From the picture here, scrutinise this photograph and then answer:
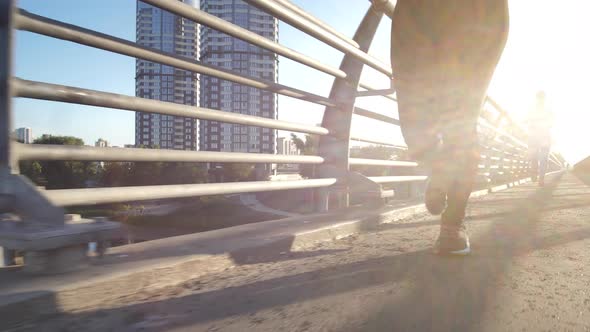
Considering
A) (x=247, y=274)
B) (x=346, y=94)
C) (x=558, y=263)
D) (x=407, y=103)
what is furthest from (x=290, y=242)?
(x=346, y=94)

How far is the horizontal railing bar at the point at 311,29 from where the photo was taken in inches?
101

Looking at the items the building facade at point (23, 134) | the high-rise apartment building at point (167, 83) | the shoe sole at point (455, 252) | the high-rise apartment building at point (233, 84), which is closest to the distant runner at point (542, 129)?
the high-rise apartment building at point (233, 84)

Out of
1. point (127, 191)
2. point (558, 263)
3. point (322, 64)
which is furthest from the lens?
point (322, 64)

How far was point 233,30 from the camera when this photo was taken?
7.99 ft

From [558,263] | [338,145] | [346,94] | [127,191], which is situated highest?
[346,94]

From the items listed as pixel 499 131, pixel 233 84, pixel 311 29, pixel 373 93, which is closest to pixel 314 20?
pixel 311 29

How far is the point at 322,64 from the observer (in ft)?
10.4

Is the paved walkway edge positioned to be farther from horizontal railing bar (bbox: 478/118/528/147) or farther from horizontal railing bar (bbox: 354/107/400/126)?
horizontal railing bar (bbox: 478/118/528/147)

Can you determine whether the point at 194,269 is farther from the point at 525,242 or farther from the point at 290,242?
the point at 525,242

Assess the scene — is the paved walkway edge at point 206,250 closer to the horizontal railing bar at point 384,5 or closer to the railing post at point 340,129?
the railing post at point 340,129

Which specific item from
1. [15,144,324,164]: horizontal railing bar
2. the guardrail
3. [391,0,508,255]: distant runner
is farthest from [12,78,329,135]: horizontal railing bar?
[391,0,508,255]: distant runner

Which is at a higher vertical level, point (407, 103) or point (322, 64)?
point (322, 64)

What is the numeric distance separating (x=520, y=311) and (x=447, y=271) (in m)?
0.48

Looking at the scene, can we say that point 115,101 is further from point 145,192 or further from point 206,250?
point 206,250
